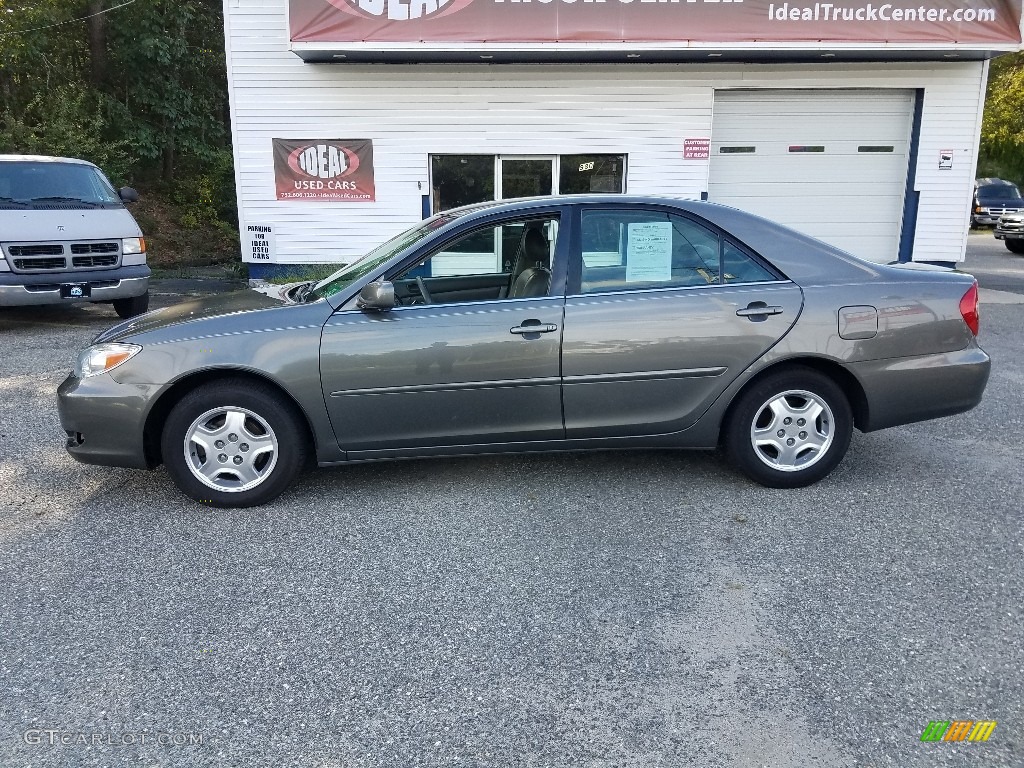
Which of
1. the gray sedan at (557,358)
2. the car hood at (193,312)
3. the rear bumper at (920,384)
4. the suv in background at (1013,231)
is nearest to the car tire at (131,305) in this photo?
the car hood at (193,312)

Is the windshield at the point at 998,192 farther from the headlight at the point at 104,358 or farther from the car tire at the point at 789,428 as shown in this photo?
the headlight at the point at 104,358

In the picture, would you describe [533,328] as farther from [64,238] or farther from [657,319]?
[64,238]

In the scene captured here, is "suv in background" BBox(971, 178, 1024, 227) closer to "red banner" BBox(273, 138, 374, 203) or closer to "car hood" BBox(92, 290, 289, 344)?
"red banner" BBox(273, 138, 374, 203)

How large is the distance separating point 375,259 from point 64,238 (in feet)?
19.9

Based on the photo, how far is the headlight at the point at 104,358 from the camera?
13.1 feet

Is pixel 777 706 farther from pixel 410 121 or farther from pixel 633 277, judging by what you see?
pixel 410 121

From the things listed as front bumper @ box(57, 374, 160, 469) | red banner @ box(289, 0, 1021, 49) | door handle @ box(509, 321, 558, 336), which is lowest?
front bumper @ box(57, 374, 160, 469)

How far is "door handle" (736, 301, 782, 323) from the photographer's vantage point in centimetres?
418

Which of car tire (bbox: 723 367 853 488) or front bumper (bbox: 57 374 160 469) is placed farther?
car tire (bbox: 723 367 853 488)

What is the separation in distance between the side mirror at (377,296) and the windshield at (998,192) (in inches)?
1136

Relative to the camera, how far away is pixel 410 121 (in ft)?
40.9

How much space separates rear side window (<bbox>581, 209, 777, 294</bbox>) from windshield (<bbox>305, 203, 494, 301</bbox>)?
81cm

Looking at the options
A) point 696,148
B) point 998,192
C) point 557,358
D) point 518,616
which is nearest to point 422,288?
point 557,358

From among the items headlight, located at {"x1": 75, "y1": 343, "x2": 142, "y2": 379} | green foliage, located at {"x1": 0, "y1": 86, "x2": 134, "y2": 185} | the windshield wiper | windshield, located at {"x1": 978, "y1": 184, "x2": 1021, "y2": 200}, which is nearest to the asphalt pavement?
headlight, located at {"x1": 75, "y1": 343, "x2": 142, "y2": 379}
